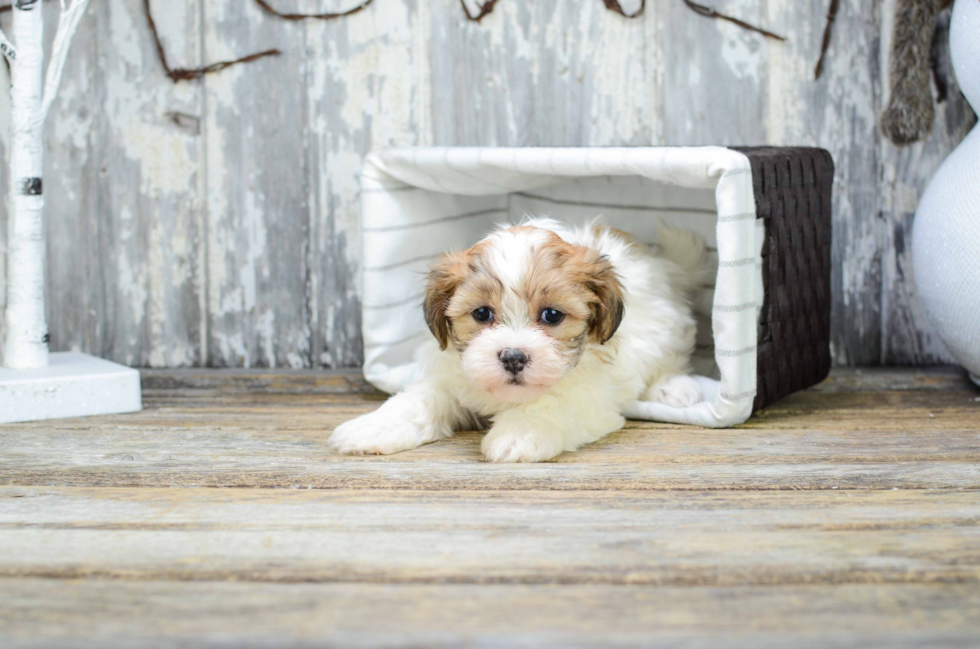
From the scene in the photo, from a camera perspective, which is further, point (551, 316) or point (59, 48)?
point (59, 48)

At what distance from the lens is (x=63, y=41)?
2512mm

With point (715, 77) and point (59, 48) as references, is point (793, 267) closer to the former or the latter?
point (715, 77)

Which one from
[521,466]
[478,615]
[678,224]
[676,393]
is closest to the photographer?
[478,615]

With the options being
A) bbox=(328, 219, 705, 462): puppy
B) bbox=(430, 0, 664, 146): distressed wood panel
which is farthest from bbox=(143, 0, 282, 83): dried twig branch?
bbox=(328, 219, 705, 462): puppy

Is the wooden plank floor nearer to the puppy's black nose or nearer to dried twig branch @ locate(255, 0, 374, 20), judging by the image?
the puppy's black nose

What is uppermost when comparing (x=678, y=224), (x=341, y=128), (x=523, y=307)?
(x=341, y=128)

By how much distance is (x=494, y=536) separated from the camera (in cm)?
148

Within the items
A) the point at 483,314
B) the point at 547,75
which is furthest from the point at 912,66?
the point at 483,314

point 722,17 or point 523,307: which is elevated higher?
point 722,17

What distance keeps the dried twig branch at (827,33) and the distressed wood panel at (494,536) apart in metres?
1.76

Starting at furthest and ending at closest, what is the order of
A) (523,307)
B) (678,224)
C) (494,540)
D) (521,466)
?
(678,224)
(523,307)
(521,466)
(494,540)

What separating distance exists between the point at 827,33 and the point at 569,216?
3.50 ft

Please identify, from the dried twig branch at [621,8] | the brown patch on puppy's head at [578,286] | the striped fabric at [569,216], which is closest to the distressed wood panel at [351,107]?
the striped fabric at [569,216]

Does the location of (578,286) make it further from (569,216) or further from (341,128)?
(341,128)
